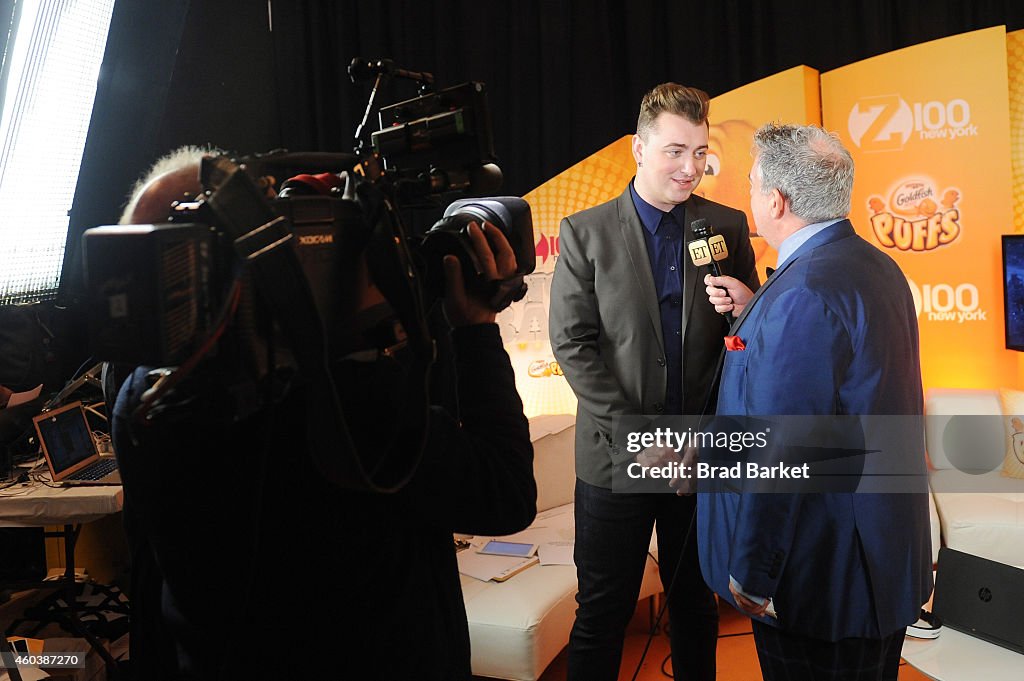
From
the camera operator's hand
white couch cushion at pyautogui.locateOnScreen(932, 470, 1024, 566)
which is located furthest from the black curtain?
the camera operator's hand

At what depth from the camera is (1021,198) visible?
373cm

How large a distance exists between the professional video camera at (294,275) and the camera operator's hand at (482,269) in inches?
0.4

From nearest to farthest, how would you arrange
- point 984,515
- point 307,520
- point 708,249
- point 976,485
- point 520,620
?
point 307,520
point 708,249
point 520,620
point 984,515
point 976,485

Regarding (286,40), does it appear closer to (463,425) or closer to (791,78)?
(791,78)

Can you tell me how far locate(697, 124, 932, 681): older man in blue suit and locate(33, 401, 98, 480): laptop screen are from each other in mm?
2341

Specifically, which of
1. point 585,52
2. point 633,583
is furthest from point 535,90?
point 633,583

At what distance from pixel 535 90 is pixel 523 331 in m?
1.20

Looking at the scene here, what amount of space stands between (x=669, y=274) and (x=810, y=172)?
62 cm

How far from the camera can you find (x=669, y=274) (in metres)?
2.20

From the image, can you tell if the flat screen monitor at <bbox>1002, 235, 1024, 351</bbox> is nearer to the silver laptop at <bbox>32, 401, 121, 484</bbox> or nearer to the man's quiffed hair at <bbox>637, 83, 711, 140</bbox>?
the man's quiffed hair at <bbox>637, 83, 711, 140</bbox>

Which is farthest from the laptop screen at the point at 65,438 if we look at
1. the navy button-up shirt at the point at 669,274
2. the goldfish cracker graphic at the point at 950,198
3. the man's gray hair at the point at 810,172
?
the goldfish cracker graphic at the point at 950,198

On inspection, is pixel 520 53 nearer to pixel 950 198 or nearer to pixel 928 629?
pixel 950 198

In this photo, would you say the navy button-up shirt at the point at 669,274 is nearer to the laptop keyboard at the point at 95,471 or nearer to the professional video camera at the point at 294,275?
the professional video camera at the point at 294,275

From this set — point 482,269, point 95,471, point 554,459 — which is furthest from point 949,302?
point 95,471
